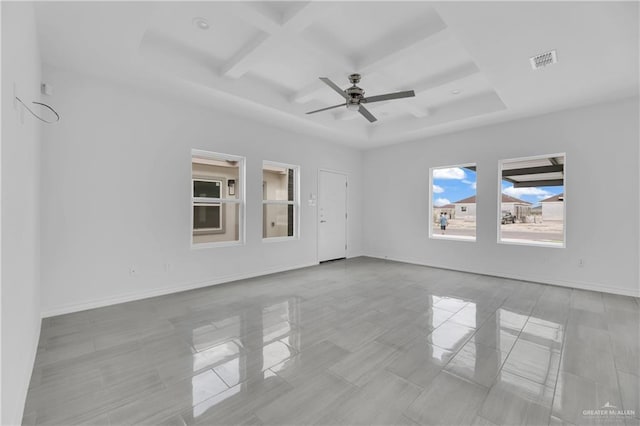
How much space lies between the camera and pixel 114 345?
8.35ft

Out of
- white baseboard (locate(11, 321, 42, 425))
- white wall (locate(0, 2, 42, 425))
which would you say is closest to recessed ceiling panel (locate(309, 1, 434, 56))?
white wall (locate(0, 2, 42, 425))

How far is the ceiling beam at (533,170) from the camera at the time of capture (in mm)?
4859

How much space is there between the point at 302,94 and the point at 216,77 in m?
1.26

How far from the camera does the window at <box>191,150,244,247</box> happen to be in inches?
192

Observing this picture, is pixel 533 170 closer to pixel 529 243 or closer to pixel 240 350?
pixel 529 243

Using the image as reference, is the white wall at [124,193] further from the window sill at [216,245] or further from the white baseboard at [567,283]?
the white baseboard at [567,283]

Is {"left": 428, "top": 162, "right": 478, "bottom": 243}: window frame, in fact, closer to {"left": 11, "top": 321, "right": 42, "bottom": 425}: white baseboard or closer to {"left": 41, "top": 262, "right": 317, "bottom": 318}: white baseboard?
{"left": 41, "top": 262, "right": 317, "bottom": 318}: white baseboard

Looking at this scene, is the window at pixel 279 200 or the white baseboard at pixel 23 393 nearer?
the white baseboard at pixel 23 393

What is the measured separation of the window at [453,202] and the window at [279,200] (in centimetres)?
292

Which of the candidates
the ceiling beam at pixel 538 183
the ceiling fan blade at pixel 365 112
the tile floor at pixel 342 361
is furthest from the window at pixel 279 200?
the ceiling beam at pixel 538 183

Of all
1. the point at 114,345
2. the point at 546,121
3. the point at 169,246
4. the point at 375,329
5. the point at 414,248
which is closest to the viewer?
the point at 114,345

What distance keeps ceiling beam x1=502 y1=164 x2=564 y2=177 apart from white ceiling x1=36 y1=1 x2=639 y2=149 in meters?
0.97

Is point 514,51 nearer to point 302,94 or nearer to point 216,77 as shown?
point 302,94

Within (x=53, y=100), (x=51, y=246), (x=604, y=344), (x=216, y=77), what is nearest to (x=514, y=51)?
(x=604, y=344)
